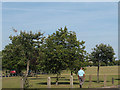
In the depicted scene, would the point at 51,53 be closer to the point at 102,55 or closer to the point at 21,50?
the point at 21,50

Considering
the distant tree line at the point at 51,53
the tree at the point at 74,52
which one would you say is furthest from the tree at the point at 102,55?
the tree at the point at 74,52

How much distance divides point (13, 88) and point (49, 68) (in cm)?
1482

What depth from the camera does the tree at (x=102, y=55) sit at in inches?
1462

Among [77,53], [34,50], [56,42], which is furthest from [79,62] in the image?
[34,50]

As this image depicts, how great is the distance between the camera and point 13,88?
1470 cm

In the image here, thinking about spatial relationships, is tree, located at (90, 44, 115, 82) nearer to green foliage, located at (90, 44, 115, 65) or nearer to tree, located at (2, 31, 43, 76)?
green foliage, located at (90, 44, 115, 65)

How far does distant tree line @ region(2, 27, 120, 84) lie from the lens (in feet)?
94.8

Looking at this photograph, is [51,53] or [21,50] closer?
[51,53]

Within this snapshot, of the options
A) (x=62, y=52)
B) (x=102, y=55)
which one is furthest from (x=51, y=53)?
(x=102, y=55)

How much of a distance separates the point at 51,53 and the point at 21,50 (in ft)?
22.9

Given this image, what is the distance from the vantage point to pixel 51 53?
28.3 meters

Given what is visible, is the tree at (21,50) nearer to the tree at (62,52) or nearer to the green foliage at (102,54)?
the tree at (62,52)

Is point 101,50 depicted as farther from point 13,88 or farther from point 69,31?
point 13,88

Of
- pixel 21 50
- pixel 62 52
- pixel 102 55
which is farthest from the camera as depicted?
pixel 102 55
